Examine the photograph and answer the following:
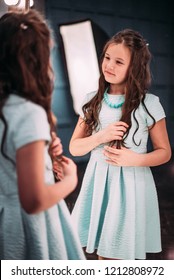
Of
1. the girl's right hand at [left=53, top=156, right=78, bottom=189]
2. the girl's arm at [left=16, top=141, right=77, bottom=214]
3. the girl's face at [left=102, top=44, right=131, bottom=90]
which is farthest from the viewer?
the girl's face at [left=102, top=44, right=131, bottom=90]

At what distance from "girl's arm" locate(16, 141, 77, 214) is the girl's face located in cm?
27

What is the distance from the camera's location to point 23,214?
652mm

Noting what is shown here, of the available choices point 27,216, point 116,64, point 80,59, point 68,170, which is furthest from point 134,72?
point 27,216

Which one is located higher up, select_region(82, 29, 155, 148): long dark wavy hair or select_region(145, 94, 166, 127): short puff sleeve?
select_region(82, 29, 155, 148): long dark wavy hair

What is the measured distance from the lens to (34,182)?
1.85 feet

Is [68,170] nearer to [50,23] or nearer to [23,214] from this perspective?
[23,214]

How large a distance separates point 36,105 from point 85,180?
273 millimetres

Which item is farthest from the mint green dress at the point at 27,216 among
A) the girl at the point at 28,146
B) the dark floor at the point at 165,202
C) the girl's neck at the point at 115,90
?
the girl's neck at the point at 115,90

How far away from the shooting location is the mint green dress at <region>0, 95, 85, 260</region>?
0.57m

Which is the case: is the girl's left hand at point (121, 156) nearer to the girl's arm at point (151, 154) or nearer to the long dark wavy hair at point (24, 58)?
the girl's arm at point (151, 154)

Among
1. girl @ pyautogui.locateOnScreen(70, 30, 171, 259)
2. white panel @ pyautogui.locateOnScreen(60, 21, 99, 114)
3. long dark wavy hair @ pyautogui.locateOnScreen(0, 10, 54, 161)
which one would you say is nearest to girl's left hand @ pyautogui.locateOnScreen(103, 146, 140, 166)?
girl @ pyautogui.locateOnScreen(70, 30, 171, 259)

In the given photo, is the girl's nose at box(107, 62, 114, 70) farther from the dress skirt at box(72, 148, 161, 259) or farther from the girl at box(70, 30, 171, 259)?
the dress skirt at box(72, 148, 161, 259)
